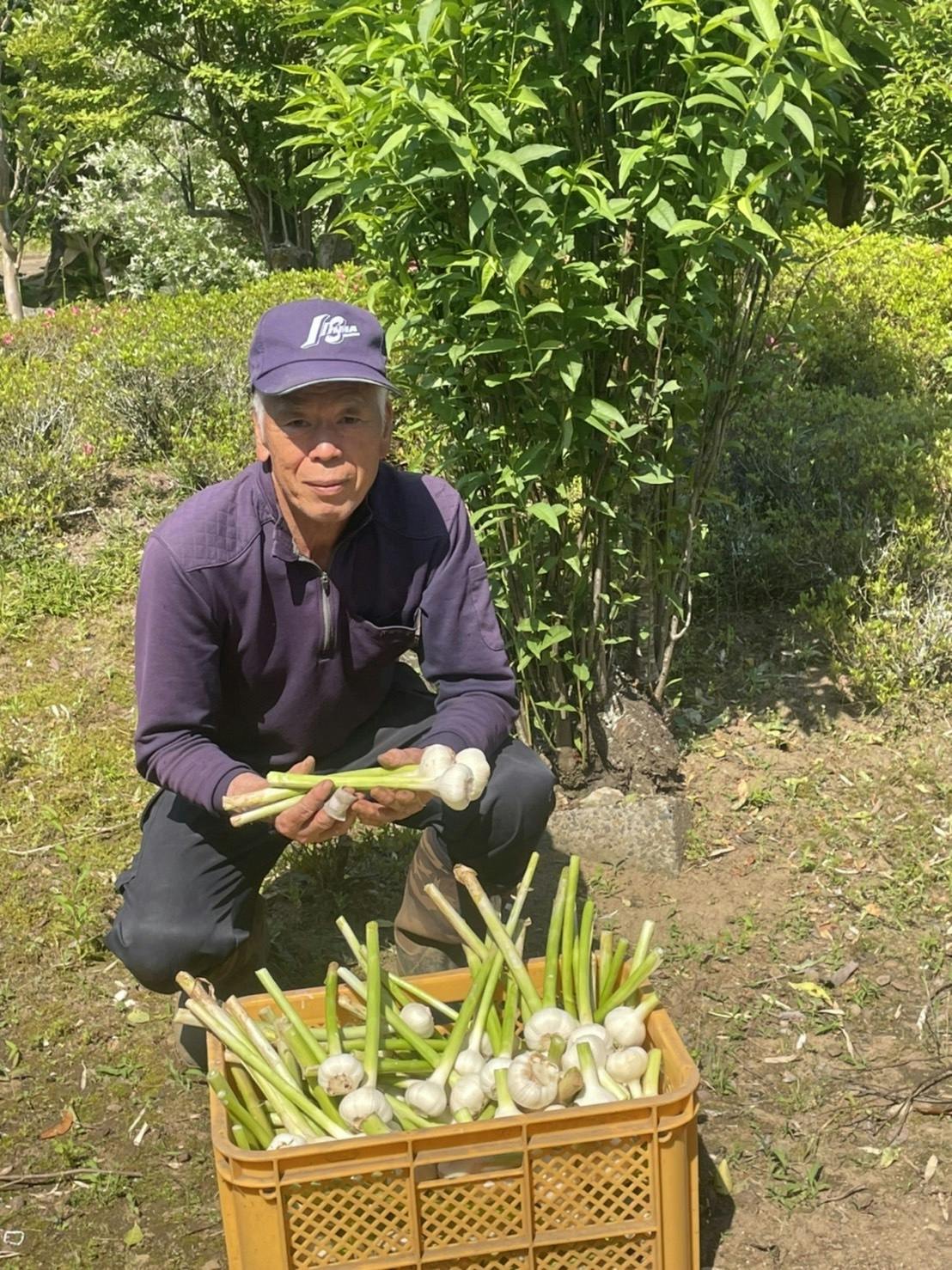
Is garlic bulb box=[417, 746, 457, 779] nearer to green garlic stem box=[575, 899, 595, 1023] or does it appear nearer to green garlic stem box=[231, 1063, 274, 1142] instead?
green garlic stem box=[575, 899, 595, 1023]

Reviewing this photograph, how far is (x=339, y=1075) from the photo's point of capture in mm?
2244

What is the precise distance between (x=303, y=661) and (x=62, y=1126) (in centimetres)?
122

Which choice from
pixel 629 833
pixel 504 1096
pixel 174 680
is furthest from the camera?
pixel 629 833

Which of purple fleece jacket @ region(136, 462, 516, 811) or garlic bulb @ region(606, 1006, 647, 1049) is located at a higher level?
purple fleece jacket @ region(136, 462, 516, 811)

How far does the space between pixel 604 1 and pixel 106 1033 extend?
9.34ft

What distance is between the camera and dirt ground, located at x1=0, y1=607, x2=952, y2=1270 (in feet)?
8.79

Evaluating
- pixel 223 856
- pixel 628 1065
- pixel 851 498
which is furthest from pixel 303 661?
pixel 851 498

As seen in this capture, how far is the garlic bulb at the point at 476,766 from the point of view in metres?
2.54

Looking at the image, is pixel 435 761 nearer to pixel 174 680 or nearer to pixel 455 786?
pixel 455 786

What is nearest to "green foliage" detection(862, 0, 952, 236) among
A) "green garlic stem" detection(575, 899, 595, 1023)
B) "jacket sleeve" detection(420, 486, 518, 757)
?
"jacket sleeve" detection(420, 486, 518, 757)

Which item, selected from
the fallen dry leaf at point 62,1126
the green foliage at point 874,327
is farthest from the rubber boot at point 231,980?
the green foliage at point 874,327

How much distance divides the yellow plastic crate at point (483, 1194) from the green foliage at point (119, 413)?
416 centimetres

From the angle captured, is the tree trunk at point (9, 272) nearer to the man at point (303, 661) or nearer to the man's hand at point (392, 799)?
the man at point (303, 661)

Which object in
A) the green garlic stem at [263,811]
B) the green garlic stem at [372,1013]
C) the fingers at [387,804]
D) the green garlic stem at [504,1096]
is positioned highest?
the green garlic stem at [263,811]
